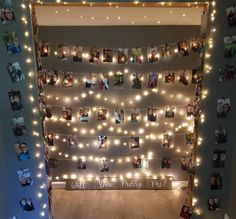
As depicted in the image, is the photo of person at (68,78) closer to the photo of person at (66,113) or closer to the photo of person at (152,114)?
the photo of person at (66,113)

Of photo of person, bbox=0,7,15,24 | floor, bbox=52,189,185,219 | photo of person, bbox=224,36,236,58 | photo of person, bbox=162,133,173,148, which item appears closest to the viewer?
photo of person, bbox=0,7,15,24

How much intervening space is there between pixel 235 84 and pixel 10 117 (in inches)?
86.8

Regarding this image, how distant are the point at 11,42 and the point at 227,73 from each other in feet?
6.75

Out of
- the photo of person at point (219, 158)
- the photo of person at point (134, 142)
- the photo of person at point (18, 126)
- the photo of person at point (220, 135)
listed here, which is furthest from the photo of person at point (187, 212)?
the photo of person at point (18, 126)

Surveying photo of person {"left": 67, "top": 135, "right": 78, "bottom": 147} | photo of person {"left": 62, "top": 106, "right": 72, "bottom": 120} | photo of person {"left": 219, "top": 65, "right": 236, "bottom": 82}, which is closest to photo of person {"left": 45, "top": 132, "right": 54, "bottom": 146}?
photo of person {"left": 67, "top": 135, "right": 78, "bottom": 147}

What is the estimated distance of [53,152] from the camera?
13.9ft

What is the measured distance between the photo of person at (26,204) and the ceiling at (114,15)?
2103 mm

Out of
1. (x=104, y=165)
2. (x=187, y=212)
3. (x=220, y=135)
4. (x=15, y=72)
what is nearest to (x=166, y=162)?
(x=104, y=165)

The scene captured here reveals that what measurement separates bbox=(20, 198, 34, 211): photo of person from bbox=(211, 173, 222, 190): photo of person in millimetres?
1901

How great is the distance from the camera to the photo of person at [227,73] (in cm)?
292

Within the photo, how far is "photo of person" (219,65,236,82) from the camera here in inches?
115

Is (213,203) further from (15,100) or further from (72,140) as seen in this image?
(15,100)

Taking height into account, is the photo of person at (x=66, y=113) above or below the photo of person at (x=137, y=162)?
above

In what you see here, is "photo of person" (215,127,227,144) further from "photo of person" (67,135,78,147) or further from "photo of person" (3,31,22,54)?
"photo of person" (3,31,22,54)
